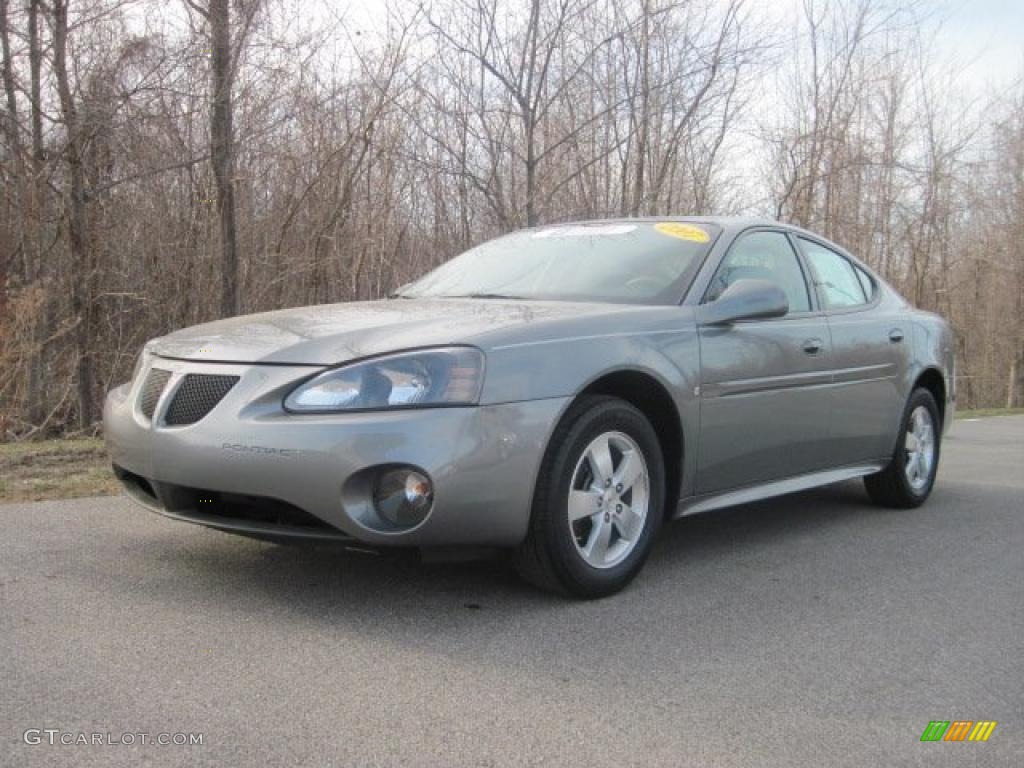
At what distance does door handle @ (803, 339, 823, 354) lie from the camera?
16.1 feet

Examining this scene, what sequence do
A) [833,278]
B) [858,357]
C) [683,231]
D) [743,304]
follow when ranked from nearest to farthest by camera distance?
1. [743,304]
2. [683,231]
3. [858,357]
4. [833,278]

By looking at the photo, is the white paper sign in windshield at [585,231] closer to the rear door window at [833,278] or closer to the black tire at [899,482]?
the rear door window at [833,278]

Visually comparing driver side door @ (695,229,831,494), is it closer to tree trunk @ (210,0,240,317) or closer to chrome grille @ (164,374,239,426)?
chrome grille @ (164,374,239,426)

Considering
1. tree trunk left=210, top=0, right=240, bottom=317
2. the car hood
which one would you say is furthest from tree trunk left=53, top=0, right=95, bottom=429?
the car hood

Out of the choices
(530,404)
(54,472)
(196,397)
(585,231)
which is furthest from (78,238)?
(530,404)

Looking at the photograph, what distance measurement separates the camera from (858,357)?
531 cm

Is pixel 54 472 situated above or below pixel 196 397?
below

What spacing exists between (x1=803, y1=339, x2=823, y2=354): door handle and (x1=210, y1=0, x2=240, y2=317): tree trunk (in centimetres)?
610

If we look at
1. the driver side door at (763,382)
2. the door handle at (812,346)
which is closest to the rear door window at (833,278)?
the driver side door at (763,382)

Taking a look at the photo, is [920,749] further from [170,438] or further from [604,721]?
[170,438]

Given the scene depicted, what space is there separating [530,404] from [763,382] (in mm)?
1461

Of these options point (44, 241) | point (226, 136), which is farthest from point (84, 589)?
point (44, 241)

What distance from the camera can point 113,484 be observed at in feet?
18.6

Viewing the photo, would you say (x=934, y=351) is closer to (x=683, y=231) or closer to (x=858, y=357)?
(x=858, y=357)
